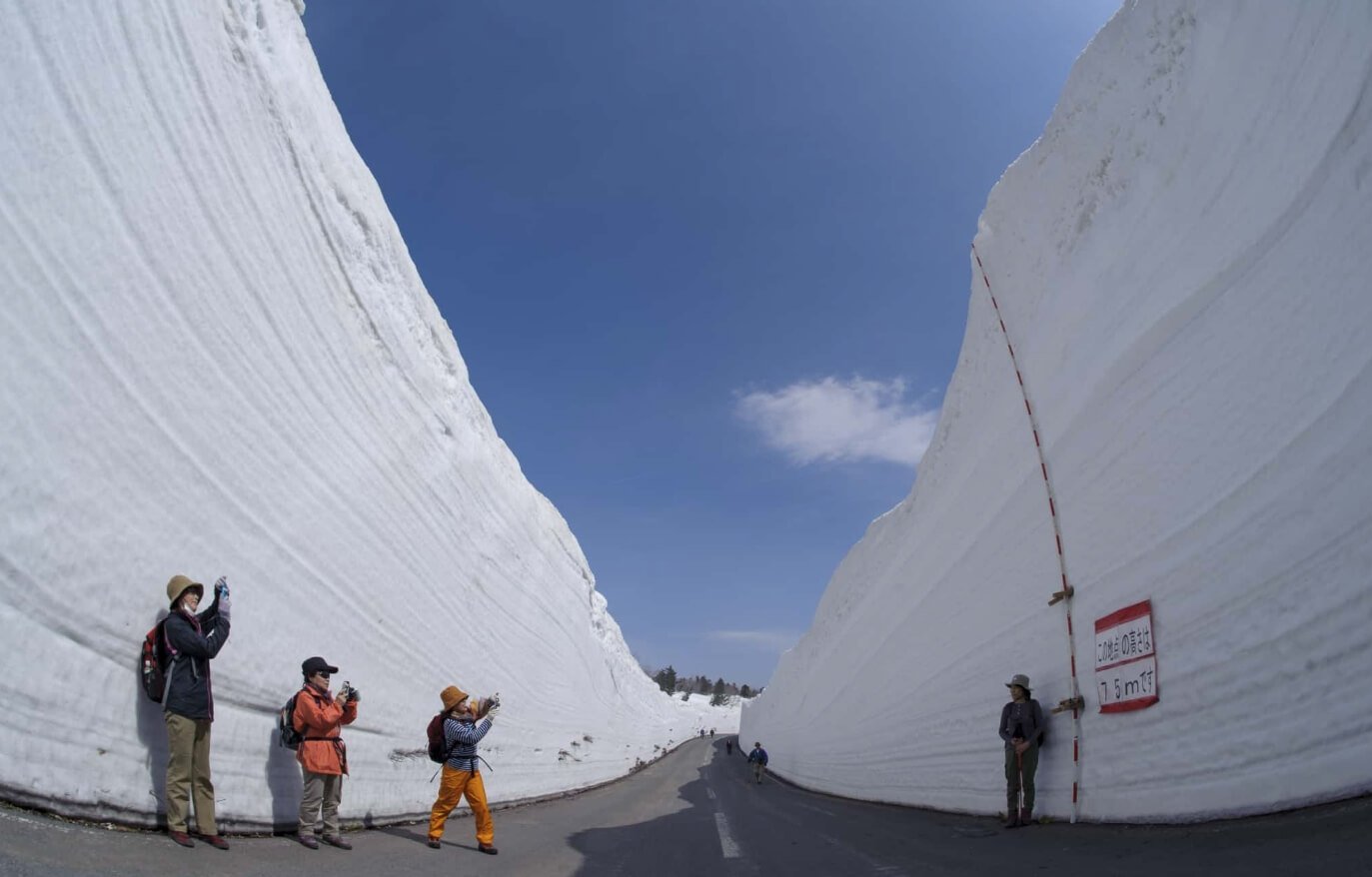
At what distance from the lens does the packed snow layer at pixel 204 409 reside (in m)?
4.11

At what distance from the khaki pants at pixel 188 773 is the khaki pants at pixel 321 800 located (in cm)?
100

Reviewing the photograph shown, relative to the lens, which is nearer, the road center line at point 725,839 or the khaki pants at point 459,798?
the khaki pants at point 459,798

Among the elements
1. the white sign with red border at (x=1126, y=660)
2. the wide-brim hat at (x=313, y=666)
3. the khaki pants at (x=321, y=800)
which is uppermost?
the white sign with red border at (x=1126, y=660)

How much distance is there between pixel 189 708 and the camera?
4492 millimetres

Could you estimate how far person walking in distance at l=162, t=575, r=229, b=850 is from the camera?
439 cm

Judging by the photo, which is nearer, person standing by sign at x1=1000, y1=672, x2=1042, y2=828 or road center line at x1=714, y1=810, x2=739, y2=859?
road center line at x1=714, y1=810, x2=739, y2=859

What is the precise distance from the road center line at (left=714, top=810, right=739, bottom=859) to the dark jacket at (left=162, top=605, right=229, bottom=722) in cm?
416

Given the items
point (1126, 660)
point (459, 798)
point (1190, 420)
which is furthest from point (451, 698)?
point (1190, 420)

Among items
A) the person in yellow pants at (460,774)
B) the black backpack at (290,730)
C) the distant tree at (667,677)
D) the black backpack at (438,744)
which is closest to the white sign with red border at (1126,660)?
the person in yellow pants at (460,774)

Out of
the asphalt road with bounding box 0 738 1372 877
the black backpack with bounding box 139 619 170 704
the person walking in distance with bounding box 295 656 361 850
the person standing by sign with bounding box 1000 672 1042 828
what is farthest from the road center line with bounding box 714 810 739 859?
the black backpack with bounding box 139 619 170 704

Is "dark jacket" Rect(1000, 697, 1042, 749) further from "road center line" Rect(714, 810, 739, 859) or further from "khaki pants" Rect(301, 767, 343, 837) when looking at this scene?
"khaki pants" Rect(301, 767, 343, 837)

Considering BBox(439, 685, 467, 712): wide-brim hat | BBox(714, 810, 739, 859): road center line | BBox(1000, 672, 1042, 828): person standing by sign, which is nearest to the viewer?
BBox(714, 810, 739, 859): road center line

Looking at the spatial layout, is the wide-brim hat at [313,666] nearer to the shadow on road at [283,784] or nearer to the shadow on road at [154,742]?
the shadow on road at [283,784]

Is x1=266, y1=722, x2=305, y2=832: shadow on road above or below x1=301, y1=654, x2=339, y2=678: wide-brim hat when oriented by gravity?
below
